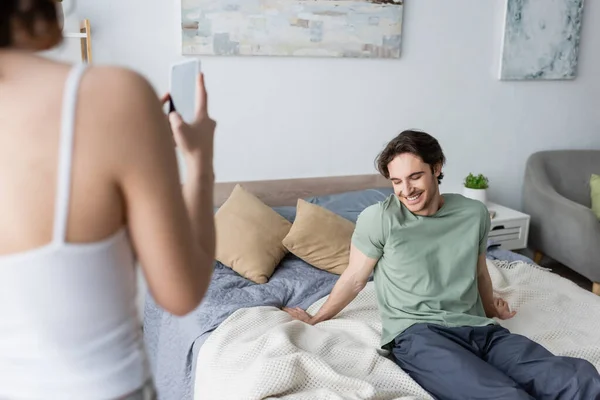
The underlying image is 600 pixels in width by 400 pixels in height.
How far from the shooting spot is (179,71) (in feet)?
2.89

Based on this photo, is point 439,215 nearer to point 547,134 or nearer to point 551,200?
point 551,200

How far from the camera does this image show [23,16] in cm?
60

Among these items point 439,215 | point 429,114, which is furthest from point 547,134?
point 439,215

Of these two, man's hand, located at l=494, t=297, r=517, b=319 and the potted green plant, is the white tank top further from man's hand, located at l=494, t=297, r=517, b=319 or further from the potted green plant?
the potted green plant

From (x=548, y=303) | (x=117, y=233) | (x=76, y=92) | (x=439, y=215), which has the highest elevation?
(x=76, y=92)

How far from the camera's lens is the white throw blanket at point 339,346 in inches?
61.7

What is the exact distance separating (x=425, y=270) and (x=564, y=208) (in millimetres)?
1844

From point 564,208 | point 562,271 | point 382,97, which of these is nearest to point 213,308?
point 382,97

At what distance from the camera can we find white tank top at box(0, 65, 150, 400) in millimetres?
602

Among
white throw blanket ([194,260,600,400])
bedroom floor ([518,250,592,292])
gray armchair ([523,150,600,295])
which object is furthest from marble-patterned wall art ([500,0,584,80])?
white throw blanket ([194,260,600,400])

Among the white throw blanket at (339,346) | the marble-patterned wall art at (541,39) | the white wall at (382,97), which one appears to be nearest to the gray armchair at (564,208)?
the white wall at (382,97)

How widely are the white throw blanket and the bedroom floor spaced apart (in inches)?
54.1

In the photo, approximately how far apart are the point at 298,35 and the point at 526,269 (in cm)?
154

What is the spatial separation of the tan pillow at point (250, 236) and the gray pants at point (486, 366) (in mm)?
831
